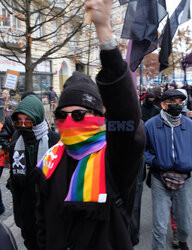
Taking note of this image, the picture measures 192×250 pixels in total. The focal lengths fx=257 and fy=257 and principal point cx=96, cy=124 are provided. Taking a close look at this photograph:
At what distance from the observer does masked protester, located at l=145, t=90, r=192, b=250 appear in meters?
2.91

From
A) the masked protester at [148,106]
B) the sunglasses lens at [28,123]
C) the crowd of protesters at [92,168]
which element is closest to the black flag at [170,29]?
the sunglasses lens at [28,123]

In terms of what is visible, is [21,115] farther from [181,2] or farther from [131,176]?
[181,2]

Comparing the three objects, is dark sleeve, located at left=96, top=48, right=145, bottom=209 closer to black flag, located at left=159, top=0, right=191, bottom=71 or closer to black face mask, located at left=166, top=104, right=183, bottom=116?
black face mask, located at left=166, top=104, right=183, bottom=116

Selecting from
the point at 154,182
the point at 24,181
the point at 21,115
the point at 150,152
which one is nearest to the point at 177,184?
the point at 154,182

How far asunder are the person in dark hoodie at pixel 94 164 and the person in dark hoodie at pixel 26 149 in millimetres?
852

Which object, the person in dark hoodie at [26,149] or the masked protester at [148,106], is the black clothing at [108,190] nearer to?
the person in dark hoodie at [26,149]

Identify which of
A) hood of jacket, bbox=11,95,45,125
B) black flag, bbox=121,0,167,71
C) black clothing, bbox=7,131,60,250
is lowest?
black clothing, bbox=7,131,60,250

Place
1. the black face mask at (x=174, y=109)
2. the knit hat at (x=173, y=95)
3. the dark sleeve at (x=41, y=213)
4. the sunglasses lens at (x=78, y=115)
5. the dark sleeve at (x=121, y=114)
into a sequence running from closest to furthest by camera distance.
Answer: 1. the dark sleeve at (x=121, y=114)
2. the sunglasses lens at (x=78, y=115)
3. the dark sleeve at (x=41, y=213)
4. the black face mask at (x=174, y=109)
5. the knit hat at (x=173, y=95)

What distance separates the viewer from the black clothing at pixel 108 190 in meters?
1.07

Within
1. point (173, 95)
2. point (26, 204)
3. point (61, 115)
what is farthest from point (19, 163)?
point (173, 95)

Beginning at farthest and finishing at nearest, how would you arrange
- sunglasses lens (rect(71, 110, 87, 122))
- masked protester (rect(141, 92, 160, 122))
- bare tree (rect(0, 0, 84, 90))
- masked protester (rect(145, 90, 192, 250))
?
1. bare tree (rect(0, 0, 84, 90))
2. masked protester (rect(141, 92, 160, 122))
3. masked protester (rect(145, 90, 192, 250))
4. sunglasses lens (rect(71, 110, 87, 122))

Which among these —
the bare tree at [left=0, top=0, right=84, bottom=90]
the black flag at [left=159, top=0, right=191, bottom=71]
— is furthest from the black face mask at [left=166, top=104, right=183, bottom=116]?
the bare tree at [left=0, top=0, right=84, bottom=90]

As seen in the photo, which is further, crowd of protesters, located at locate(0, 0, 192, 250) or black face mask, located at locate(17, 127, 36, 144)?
black face mask, located at locate(17, 127, 36, 144)

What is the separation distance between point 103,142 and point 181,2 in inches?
130
